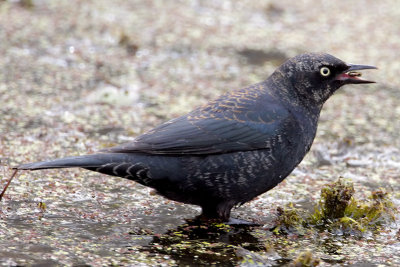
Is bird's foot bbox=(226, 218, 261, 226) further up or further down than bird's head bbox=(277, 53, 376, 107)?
further down

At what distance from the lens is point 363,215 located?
4.28 metres

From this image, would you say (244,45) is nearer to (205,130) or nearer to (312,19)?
(312,19)

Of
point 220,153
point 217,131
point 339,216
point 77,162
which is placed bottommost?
Result: point 339,216

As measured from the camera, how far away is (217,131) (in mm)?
4129

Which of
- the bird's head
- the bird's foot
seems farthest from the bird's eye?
the bird's foot

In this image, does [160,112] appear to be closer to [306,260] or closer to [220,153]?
[220,153]

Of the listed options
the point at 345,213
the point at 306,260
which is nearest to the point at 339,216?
the point at 345,213

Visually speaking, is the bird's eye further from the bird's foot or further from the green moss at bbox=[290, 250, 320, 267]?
the green moss at bbox=[290, 250, 320, 267]

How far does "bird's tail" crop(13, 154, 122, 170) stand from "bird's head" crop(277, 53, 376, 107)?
1318 millimetres

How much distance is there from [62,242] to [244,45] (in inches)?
203

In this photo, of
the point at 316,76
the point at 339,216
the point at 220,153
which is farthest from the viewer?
the point at 316,76

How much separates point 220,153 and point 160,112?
232 cm

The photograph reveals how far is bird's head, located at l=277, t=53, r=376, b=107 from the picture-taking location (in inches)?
174

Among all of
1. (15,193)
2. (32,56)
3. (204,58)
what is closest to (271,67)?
(204,58)
